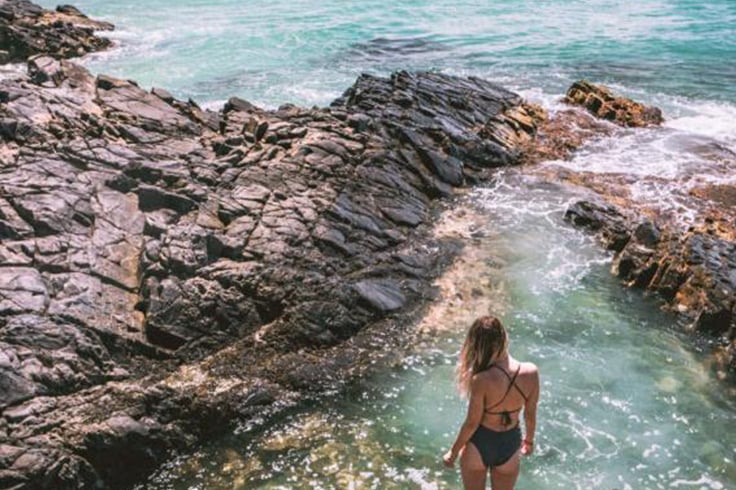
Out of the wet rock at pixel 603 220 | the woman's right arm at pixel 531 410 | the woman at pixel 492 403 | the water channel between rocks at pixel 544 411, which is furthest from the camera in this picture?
the wet rock at pixel 603 220

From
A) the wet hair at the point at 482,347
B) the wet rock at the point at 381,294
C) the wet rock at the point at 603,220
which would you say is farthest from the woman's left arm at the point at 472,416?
the wet rock at the point at 603,220

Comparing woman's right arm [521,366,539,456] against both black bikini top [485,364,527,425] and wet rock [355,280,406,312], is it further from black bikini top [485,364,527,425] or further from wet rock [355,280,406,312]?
wet rock [355,280,406,312]

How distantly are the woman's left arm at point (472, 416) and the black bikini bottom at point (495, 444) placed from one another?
0.16 metres

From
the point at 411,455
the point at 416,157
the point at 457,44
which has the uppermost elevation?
the point at 457,44

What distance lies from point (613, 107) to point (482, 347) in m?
27.0

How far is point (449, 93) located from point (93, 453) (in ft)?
73.5

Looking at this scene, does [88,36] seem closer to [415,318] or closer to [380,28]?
[380,28]

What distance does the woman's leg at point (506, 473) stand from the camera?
8.84 m

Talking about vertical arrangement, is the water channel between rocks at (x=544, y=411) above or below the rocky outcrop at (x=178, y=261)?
below

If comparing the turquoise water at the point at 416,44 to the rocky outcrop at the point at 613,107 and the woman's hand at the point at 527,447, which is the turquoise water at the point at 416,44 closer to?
the rocky outcrop at the point at 613,107

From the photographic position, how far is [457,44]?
4859 cm

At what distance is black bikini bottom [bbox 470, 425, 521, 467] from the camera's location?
8.59m

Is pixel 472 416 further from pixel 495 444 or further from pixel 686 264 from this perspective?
pixel 686 264

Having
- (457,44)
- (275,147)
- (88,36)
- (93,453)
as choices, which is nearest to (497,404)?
(93,453)
